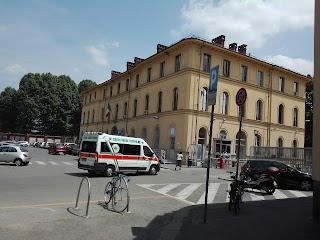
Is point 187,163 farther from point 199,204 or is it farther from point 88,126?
point 88,126

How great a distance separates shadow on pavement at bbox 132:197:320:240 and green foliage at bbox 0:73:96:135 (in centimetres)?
6946

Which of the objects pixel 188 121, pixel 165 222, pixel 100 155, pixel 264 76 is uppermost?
pixel 264 76

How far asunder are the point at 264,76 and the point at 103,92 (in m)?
30.7

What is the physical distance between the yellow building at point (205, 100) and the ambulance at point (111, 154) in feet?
45.1

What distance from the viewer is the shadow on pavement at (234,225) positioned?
6.78m

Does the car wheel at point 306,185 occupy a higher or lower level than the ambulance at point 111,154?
lower

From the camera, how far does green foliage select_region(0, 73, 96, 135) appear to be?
7425 centimetres

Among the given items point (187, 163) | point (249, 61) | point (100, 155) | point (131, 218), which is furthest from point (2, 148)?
point (249, 61)

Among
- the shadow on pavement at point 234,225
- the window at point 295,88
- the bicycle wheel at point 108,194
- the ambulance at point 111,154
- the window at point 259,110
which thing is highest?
the window at point 295,88

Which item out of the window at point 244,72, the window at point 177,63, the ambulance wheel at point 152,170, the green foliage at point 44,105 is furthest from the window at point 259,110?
the green foliage at point 44,105

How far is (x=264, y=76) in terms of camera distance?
41.5 meters

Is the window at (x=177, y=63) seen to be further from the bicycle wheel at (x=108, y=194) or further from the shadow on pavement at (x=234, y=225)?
the bicycle wheel at (x=108, y=194)

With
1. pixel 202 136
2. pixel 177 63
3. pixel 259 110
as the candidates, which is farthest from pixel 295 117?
pixel 177 63

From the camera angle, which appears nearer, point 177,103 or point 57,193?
point 57,193
